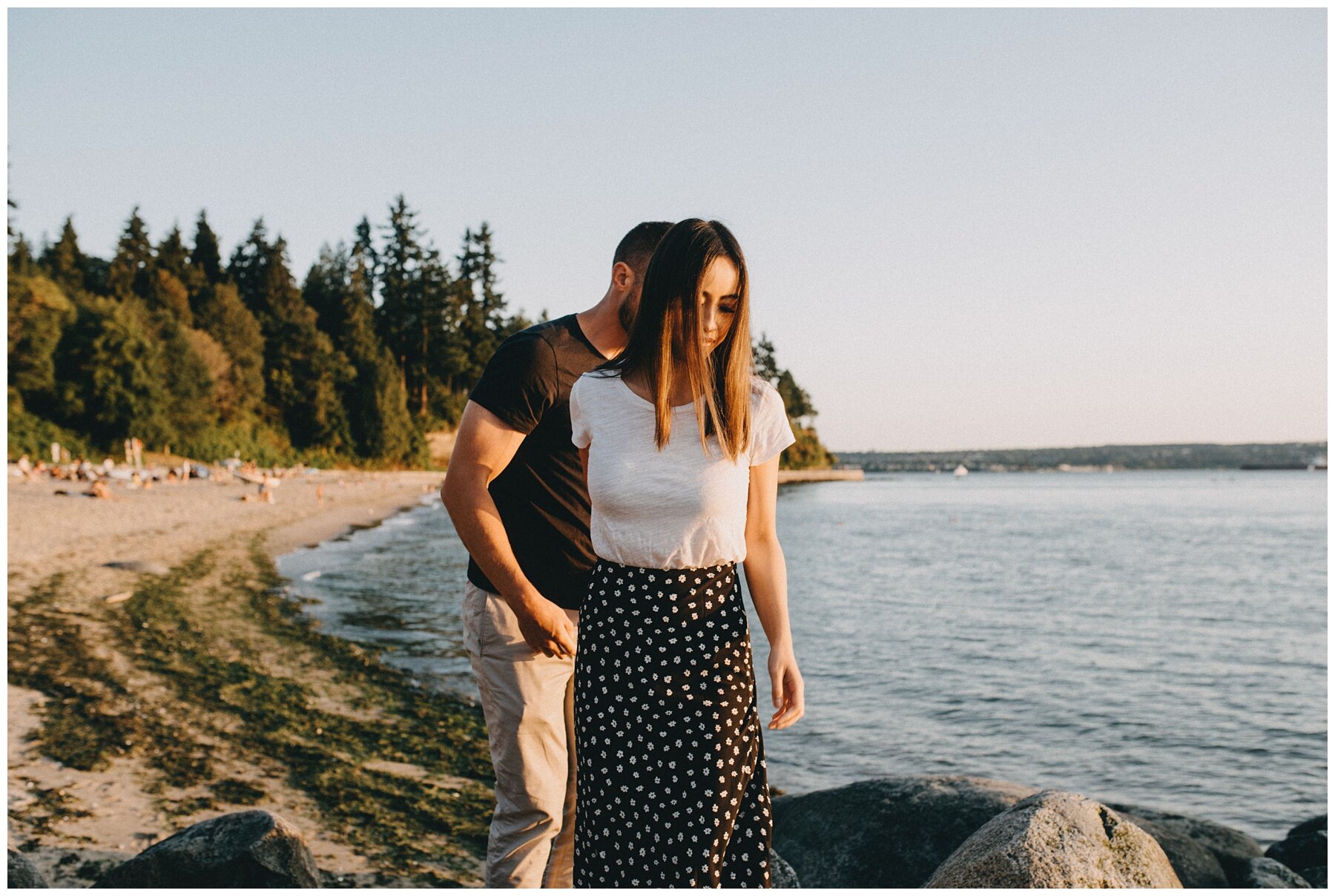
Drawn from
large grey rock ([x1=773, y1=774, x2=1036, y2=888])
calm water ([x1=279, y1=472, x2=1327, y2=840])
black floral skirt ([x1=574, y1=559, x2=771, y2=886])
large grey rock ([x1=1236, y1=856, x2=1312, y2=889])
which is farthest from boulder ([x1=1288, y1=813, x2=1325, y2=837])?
black floral skirt ([x1=574, y1=559, x2=771, y2=886])

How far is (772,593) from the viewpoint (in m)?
2.46

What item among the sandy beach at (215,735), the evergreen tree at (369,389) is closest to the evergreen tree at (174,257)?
the evergreen tree at (369,389)

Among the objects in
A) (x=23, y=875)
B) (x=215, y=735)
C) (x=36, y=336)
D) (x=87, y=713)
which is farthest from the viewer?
(x=36, y=336)

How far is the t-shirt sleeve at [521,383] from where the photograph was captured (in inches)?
111

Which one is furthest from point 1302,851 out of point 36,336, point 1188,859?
point 36,336

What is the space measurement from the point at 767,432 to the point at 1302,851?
6.43 meters

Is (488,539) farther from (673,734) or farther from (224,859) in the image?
(224,859)

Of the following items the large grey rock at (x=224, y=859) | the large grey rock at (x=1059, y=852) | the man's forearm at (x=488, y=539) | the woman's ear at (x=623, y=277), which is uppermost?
the woman's ear at (x=623, y=277)

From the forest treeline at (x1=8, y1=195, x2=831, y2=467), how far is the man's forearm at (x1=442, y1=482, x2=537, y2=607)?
48597 mm

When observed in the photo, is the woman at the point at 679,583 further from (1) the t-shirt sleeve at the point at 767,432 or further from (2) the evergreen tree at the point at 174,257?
(2) the evergreen tree at the point at 174,257

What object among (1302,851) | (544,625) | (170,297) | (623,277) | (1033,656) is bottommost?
(1033,656)

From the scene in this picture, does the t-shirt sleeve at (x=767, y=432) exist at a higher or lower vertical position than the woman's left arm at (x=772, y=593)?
higher

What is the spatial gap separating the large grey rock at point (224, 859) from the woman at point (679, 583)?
2.58 meters

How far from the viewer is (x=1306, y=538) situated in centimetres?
4175
